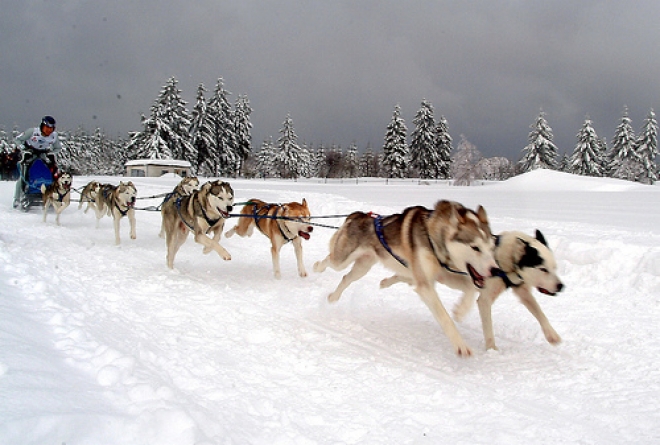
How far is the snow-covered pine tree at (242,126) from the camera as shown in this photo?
5797cm

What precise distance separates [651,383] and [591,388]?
52cm

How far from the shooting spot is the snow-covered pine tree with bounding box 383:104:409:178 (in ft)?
185

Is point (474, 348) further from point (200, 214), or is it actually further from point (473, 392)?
point (200, 214)

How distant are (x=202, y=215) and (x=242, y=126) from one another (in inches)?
2137

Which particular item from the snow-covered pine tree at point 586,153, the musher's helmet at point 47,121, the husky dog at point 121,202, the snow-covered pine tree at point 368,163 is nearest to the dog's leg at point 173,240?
the husky dog at point 121,202

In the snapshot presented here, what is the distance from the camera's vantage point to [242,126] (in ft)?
192

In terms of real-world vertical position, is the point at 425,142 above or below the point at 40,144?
above

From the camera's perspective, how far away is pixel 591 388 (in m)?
3.24

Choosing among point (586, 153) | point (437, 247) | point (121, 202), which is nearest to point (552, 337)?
point (437, 247)

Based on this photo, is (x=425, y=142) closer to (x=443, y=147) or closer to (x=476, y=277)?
(x=443, y=147)

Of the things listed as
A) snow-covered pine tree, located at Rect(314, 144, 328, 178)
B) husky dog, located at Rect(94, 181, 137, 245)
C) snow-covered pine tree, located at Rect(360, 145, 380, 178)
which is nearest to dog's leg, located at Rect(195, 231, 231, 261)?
husky dog, located at Rect(94, 181, 137, 245)

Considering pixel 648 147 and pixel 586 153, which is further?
pixel 586 153

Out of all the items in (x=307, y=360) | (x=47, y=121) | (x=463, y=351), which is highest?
(x=47, y=121)

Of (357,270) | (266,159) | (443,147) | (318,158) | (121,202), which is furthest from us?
(318,158)
